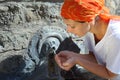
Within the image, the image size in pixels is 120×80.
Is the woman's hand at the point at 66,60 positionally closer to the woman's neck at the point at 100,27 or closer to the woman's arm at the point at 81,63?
the woman's arm at the point at 81,63

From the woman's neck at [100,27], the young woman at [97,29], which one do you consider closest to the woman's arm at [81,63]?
the young woman at [97,29]

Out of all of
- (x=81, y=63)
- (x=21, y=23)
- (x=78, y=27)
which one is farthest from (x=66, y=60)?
(x=21, y=23)

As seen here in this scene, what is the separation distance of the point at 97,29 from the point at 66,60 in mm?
215

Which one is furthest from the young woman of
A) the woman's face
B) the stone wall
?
the stone wall

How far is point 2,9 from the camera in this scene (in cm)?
192

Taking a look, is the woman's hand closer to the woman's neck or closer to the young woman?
the young woman

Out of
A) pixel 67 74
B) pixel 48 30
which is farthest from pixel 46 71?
pixel 48 30

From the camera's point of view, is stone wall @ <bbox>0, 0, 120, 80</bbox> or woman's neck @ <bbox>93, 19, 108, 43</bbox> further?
stone wall @ <bbox>0, 0, 120, 80</bbox>

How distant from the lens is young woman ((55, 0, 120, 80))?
4.83ft

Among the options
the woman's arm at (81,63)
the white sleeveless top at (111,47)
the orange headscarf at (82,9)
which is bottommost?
the woman's arm at (81,63)

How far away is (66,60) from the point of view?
1583 millimetres

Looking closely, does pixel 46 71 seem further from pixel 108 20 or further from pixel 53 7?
pixel 108 20

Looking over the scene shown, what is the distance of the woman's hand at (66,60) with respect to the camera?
1.56 meters

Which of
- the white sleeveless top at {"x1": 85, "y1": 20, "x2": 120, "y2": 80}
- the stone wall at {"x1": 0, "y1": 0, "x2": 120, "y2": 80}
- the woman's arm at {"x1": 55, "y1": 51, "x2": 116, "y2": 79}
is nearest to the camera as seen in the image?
the white sleeveless top at {"x1": 85, "y1": 20, "x2": 120, "y2": 80}
